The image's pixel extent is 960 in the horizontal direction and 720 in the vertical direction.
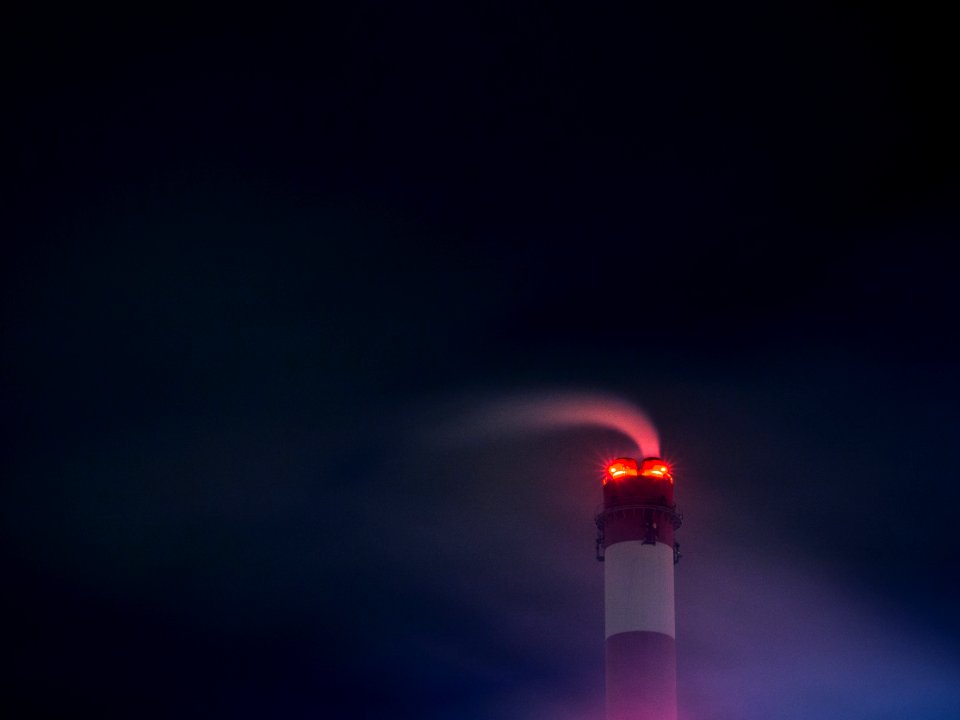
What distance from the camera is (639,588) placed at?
201ft

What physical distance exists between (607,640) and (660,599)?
9.33 feet

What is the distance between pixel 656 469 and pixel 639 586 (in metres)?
6.12

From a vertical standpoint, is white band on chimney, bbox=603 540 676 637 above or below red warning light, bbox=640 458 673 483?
below

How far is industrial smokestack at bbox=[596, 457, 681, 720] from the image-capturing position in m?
59.5

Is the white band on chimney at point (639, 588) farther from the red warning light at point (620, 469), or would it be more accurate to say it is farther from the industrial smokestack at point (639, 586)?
the red warning light at point (620, 469)

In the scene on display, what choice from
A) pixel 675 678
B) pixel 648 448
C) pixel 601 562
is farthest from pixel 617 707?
pixel 648 448

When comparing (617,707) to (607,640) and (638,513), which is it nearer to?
(607,640)

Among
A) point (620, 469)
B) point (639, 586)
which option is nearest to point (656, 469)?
point (620, 469)

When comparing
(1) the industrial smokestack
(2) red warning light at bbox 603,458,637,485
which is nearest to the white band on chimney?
(1) the industrial smokestack

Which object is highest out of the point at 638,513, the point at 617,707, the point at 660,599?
the point at 638,513

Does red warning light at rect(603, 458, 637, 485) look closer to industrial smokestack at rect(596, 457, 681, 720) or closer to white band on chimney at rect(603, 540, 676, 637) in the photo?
industrial smokestack at rect(596, 457, 681, 720)

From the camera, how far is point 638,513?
2491 inches

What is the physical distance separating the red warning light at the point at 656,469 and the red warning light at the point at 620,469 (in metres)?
0.41

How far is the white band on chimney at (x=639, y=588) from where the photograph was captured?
60.7m
